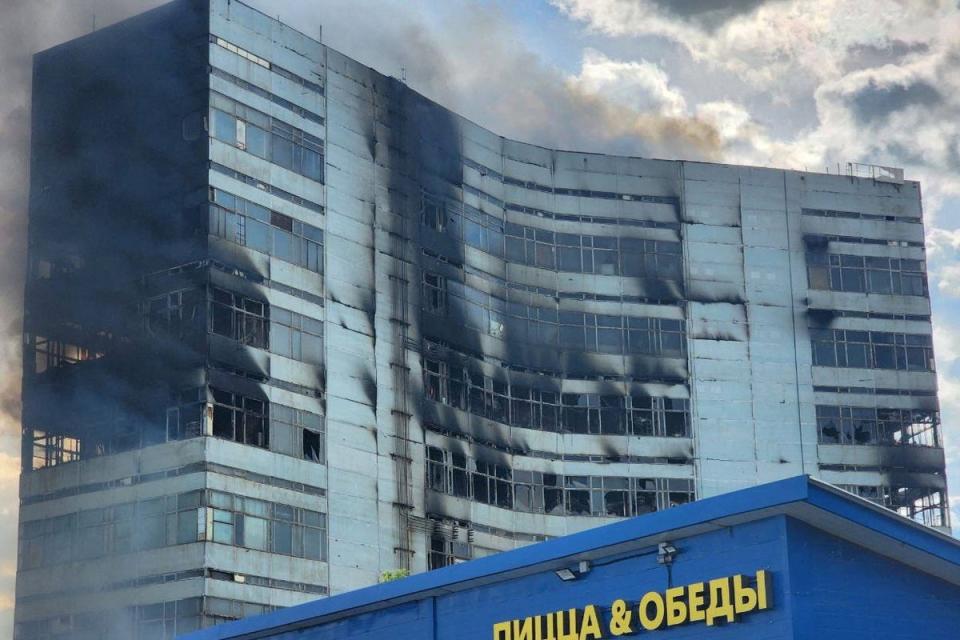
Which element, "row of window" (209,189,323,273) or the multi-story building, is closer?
the multi-story building

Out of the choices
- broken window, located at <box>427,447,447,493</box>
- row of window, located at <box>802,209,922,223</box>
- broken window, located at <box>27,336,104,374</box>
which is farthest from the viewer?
Answer: row of window, located at <box>802,209,922,223</box>

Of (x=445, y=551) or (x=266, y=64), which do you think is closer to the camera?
(x=266, y=64)

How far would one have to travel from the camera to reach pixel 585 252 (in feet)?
314

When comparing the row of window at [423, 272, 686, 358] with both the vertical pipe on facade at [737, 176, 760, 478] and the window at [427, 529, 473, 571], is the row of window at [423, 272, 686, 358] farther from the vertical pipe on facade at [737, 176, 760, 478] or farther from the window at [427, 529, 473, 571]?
the window at [427, 529, 473, 571]

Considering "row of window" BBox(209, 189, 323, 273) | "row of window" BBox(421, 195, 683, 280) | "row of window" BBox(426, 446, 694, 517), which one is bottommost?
"row of window" BBox(426, 446, 694, 517)

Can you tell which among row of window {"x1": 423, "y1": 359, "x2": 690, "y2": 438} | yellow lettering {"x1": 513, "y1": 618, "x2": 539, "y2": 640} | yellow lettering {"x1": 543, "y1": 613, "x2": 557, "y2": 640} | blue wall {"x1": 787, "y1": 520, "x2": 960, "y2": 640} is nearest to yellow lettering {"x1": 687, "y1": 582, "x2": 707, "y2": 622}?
blue wall {"x1": 787, "y1": 520, "x2": 960, "y2": 640}

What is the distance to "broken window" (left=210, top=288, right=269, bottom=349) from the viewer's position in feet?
238

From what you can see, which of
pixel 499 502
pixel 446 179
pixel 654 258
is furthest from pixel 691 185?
pixel 499 502

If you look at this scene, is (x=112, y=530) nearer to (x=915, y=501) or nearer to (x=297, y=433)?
(x=297, y=433)

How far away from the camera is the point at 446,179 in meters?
88.2

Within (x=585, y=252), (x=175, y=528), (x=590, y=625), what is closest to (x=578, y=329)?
(x=585, y=252)

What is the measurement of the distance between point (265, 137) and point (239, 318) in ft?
30.4

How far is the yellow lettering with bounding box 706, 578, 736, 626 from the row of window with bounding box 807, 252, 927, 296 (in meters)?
69.3

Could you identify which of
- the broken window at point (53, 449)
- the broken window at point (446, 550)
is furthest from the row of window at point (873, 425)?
the broken window at point (53, 449)
